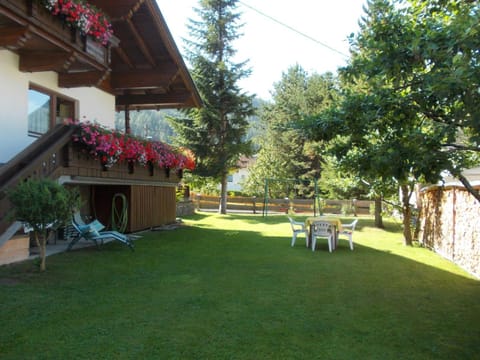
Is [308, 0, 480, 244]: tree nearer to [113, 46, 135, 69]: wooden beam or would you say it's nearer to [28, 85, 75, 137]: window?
[28, 85, 75, 137]: window

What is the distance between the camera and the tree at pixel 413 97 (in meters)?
3.74

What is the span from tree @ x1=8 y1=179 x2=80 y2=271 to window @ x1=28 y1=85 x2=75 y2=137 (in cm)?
354

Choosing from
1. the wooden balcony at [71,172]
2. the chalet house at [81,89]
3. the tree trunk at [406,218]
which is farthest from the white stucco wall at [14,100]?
the tree trunk at [406,218]

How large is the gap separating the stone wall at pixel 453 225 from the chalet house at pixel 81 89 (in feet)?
27.8

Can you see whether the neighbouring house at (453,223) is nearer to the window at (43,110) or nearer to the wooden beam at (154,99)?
the wooden beam at (154,99)

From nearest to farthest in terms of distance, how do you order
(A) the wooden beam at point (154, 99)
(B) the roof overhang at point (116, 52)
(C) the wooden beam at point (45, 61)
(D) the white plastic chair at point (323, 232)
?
(B) the roof overhang at point (116, 52) < (C) the wooden beam at point (45, 61) < (D) the white plastic chair at point (323, 232) < (A) the wooden beam at point (154, 99)

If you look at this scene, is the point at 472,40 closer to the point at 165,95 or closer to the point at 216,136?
the point at 165,95

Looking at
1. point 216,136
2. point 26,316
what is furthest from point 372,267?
point 216,136

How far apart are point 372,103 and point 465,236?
5.71 m

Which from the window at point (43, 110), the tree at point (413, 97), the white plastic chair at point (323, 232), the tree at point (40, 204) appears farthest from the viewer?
the white plastic chair at point (323, 232)

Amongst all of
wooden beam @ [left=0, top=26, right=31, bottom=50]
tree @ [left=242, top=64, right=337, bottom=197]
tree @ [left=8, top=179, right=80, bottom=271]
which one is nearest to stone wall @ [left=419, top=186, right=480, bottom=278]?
tree @ [left=8, top=179, right=80, bottom=271]

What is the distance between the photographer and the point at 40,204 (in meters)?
6.30

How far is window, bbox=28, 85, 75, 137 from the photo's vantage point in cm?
952

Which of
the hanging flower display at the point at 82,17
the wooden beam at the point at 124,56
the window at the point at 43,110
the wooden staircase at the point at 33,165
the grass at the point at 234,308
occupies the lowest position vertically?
the grass at the point at 234,308
